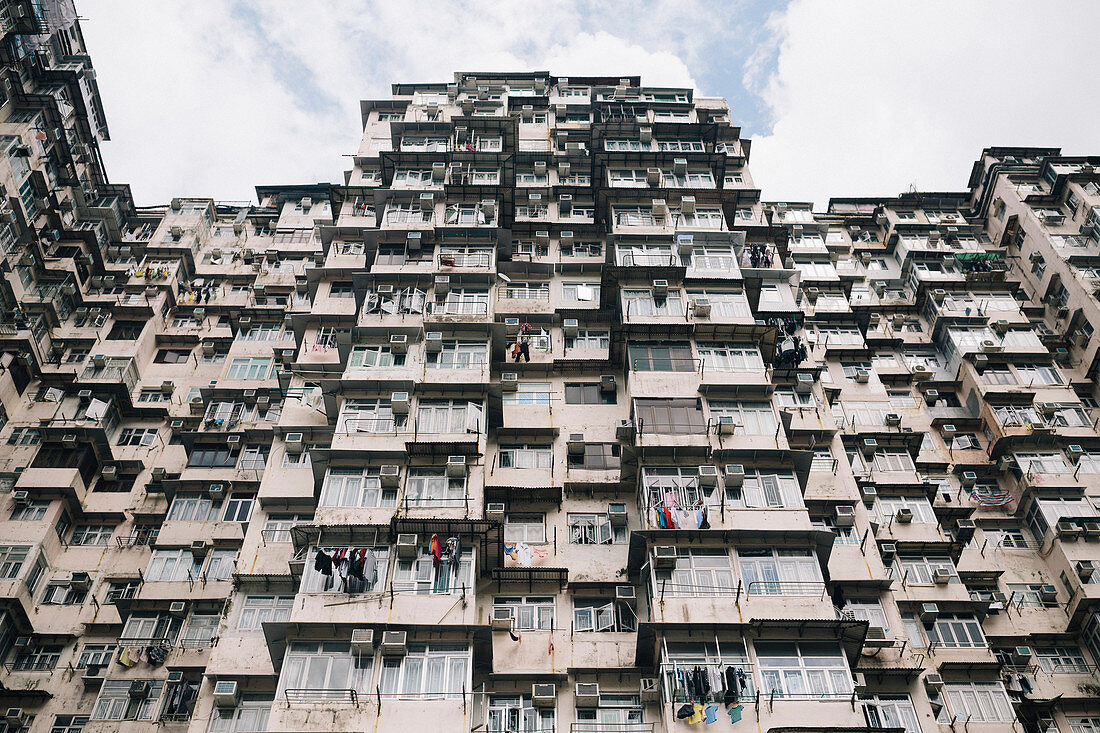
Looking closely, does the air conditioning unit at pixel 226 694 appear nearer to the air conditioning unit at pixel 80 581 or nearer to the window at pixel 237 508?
the window at pixel 237 508

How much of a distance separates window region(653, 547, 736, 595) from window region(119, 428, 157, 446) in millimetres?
26235

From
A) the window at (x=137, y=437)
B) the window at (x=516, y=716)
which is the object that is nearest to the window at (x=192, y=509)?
the window at (x=137, y=437)

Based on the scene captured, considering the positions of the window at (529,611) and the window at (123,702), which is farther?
the window at (123,702)

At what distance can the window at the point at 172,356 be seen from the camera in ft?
147

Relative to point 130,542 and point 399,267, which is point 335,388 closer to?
point 399,267

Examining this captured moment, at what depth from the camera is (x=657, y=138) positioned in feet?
153

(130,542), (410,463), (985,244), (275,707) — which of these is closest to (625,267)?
(410,463)

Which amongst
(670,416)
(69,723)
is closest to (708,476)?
(670,416)

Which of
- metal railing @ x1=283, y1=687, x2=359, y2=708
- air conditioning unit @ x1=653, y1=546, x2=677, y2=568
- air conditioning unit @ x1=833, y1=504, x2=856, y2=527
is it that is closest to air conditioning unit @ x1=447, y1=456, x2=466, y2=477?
air conditioning unit @ x1=653, y1=546, x2=677, y2=568

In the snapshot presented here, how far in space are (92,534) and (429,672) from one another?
20439 mm

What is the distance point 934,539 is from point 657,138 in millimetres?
24403

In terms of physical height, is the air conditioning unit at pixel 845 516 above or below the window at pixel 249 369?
below

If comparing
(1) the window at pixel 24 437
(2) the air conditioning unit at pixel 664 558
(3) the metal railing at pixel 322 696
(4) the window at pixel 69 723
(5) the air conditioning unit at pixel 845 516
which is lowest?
(3) the metal railing at pixel 322 696

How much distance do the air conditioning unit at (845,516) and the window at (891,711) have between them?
6350 mm
